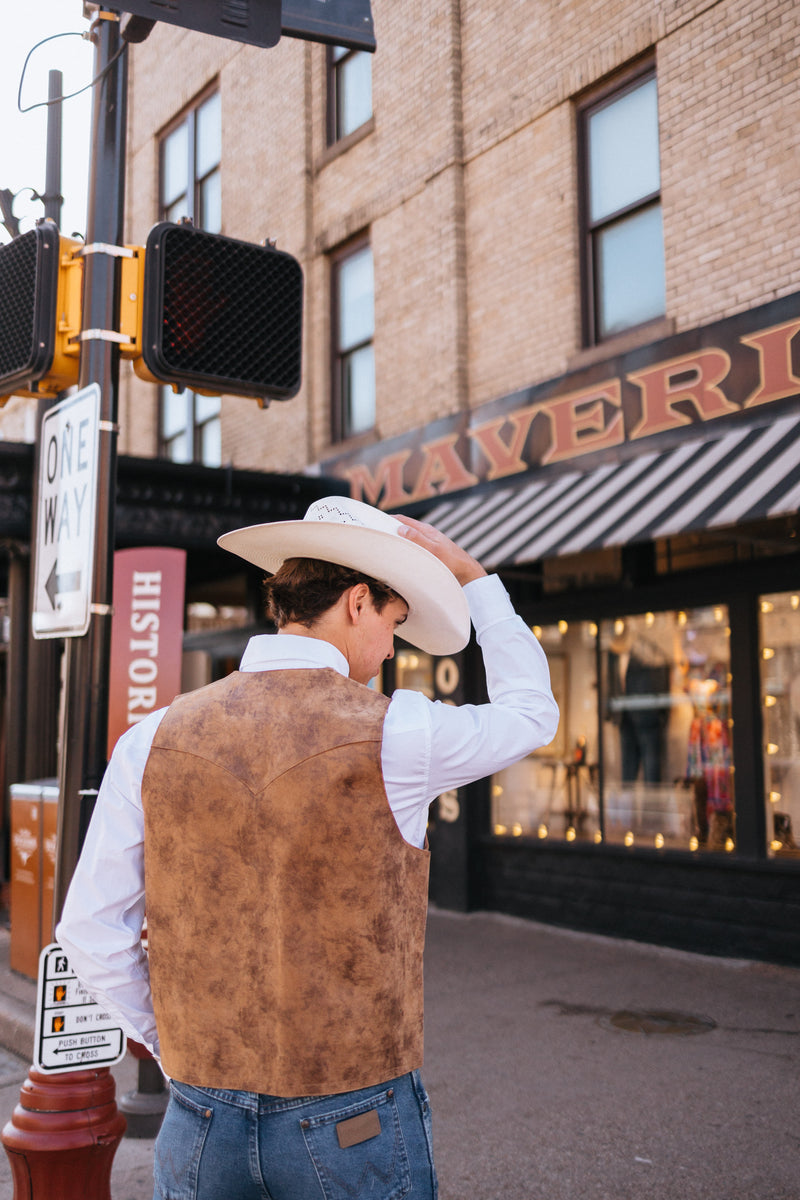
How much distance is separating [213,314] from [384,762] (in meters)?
2.65

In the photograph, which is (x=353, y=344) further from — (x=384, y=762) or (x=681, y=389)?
(x=384, y=762)

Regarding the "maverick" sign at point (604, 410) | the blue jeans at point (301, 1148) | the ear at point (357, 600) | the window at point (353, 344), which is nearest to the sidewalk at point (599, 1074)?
the blue jeans at point (301, 1148)

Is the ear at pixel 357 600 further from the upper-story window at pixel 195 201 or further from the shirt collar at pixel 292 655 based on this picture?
the upper-story window at pixel 195 201

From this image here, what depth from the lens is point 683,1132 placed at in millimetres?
4480

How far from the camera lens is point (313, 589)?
6.65 feet

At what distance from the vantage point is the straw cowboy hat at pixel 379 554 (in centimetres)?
197

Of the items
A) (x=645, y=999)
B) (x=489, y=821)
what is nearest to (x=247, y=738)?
(x=645, y=999)

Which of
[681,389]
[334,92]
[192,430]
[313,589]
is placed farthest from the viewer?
[192,430]

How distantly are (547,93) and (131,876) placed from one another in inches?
348

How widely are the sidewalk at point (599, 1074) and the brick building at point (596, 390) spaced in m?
0.95

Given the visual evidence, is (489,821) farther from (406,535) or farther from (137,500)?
(406,535)

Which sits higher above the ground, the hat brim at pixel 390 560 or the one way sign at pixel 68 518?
the one way sign at pixel 68 518

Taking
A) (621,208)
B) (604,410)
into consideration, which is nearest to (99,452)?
(604,410)

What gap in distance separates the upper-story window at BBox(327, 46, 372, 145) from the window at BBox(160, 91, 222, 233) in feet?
7.32
